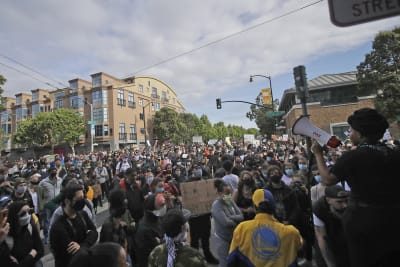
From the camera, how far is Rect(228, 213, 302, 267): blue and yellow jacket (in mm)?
2430

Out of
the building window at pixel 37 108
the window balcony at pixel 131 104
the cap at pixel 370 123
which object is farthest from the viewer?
the building window at pixel 37 108

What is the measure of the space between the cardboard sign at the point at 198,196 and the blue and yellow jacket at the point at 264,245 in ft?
9.92

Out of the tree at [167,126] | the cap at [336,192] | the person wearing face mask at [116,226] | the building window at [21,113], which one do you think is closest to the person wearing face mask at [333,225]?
the cap at [336,192]

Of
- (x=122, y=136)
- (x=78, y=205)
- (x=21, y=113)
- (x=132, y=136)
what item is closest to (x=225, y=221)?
(x=78, y=205)

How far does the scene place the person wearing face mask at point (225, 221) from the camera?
12.5 ft

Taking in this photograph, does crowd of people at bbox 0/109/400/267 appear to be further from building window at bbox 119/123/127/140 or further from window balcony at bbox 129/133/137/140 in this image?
window balcony at bbox 129/133/137/140

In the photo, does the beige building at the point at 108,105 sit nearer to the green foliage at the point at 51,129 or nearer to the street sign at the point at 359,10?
the green foliage at the point at 51,129

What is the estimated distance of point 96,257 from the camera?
1.70 meters

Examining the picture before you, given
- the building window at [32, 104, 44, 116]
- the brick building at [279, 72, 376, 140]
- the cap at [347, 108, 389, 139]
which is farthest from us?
the building window at [32, 104, 44, 116]

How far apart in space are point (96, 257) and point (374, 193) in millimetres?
1875

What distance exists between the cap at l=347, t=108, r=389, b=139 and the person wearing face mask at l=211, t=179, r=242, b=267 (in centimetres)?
234

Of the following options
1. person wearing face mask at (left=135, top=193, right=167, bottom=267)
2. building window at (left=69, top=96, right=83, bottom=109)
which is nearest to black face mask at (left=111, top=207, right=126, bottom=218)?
person wearing face mask at (left=135, top=193, right=167, bottom=267)

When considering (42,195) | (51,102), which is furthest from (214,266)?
(51,102)

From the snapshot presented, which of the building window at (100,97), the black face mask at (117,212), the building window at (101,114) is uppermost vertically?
the building window at (100,97)
